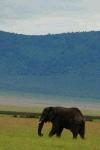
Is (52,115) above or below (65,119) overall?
above

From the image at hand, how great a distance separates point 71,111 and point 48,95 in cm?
16446

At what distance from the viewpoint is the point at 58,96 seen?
190 meters

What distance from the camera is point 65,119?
25859mm

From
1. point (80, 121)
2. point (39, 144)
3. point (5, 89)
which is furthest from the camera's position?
point (5, 89)

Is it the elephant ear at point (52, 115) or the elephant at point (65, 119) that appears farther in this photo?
the elephant ear at point (52, 115)

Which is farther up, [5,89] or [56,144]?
[5,89]

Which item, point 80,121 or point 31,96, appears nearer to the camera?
point 80,121

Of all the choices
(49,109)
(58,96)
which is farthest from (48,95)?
(49,109)

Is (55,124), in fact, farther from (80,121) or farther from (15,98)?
(15,98)

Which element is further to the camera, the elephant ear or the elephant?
the elephant ear

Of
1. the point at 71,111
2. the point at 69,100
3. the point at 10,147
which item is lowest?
the point at 10,147

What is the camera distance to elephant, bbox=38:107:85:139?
25.7 m

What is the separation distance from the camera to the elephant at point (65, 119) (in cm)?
2566

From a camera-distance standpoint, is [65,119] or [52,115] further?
[52,115]
